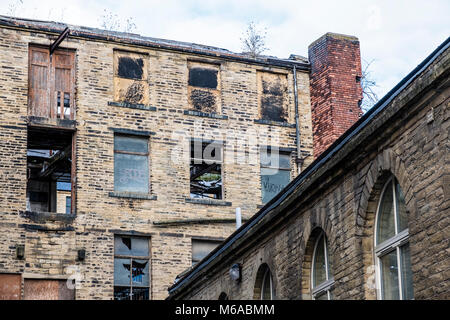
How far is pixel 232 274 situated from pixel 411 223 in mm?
8005

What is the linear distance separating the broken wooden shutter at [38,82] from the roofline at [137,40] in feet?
2.50

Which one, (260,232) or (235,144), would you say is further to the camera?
(235,144)

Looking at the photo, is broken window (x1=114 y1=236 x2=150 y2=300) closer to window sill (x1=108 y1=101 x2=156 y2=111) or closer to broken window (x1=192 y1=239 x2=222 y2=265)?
broken window (x1=192 y1=239 x2=222 y2=265)

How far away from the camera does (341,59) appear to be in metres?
33.1

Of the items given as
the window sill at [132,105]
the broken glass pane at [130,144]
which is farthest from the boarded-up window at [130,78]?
the broken glass pane at [130,144]

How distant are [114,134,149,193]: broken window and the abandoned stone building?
4 cm

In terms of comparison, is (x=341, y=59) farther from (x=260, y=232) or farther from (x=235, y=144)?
(x=260, y=232)

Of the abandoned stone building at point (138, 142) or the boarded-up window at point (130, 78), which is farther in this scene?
the boarded-up window at point (130, 78)

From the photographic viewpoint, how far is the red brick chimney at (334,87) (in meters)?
32.7

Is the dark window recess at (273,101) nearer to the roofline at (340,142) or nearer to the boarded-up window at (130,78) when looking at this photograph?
the boarded-up window at (130,78)
